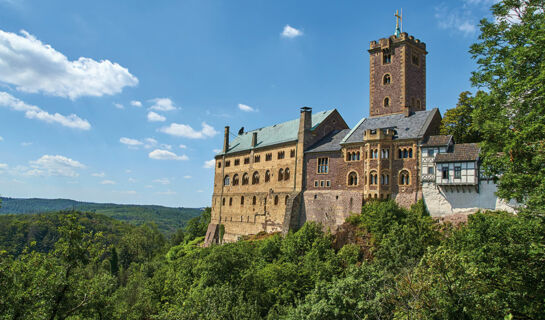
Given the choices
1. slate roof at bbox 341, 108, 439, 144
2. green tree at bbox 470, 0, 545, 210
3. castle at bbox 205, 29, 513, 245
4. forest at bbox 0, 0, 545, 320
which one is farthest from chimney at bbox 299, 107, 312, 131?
green tree at bbox 470, 0, 545, 210

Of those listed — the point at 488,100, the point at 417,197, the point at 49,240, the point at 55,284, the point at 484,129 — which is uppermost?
the point at 488,100

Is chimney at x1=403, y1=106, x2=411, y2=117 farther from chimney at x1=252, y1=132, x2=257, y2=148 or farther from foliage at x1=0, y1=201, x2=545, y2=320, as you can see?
chimney at x1=252, y1=132, x2=257, y2=148

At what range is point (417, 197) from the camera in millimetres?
41562

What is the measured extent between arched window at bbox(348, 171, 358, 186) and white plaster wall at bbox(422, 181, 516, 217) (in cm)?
799

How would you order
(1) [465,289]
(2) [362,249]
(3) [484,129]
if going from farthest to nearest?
(2) [362,249]
(3) [484,129]
(1) [465,289]

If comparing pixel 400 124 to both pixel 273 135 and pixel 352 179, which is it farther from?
pixel 273 135

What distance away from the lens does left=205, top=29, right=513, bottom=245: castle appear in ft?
131

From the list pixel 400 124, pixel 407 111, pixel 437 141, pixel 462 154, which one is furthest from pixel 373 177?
pixel 462 154

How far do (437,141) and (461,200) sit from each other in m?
6.23

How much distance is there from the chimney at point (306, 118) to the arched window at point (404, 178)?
15.4 metres

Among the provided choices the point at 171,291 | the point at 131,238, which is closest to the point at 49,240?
the point at 131,238

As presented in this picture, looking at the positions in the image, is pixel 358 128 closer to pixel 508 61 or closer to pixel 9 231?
pixel 508 61

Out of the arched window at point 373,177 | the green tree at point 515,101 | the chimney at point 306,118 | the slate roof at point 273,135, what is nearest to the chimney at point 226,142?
the slate roof at point 273,135

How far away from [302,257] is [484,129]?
A: 25910mm
